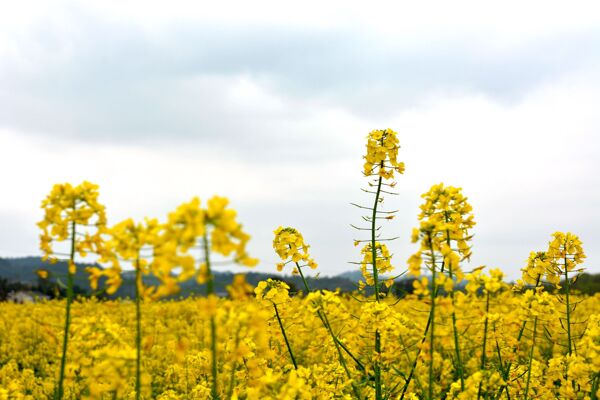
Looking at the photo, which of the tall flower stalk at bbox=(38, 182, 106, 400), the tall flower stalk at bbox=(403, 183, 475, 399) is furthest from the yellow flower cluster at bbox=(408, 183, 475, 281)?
the tall flower stalk at bbox=(38, 182, 106, 400)

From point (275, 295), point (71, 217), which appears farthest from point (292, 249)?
point (71, 217)

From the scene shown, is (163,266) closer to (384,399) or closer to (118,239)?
(118,239)

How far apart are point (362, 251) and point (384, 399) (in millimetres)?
1522

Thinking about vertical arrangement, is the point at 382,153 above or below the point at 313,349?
above

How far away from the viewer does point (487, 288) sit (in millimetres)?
3219

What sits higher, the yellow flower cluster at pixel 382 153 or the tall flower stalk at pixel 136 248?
the yellow flower cluster at pixel 382 153

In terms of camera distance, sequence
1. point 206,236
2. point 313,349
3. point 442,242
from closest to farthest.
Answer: point 206,236
point 442,242
point 313,349

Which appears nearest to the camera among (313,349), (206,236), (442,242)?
(206,236)

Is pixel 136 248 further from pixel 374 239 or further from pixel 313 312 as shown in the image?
pixel 374 239

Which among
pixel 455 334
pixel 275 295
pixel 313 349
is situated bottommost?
pixel 313 349

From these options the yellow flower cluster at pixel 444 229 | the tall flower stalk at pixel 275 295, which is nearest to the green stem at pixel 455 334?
the yellow flower cluster at pixel 444 229

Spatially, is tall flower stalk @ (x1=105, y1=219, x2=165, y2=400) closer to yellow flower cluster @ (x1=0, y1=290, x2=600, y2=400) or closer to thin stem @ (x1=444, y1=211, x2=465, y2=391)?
yellow flower cluster @ (x1=0, y1=290, x2=600, y2=400)

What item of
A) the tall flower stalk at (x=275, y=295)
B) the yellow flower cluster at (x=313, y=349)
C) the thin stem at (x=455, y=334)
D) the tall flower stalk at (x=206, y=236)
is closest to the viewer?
the tall flower stalk at (x=206, y=236)

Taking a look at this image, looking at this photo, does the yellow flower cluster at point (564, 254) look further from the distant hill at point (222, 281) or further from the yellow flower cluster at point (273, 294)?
the yellow flower cluster at point (273, 294)
